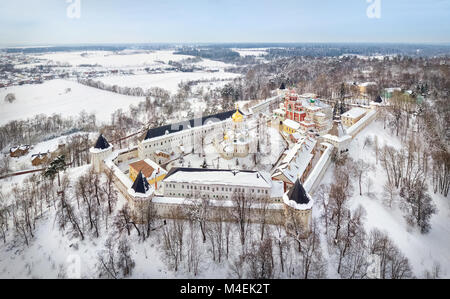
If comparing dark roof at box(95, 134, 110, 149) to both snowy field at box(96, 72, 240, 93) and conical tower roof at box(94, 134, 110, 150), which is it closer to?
conical tower roof at box(94, 134, 110, 150)

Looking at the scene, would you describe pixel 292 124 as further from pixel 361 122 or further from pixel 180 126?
pixel 180 126

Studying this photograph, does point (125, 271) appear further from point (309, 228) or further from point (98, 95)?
point (98, 95)

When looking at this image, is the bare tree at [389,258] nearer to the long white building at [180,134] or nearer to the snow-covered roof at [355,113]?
the snow-covered roof at [355,113]

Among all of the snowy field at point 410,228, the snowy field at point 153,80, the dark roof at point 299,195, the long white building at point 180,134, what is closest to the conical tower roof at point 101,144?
the long white building at point 180,134

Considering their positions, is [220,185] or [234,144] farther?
[234,144]

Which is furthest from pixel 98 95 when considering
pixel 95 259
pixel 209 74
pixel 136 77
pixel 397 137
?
pixel 397 137

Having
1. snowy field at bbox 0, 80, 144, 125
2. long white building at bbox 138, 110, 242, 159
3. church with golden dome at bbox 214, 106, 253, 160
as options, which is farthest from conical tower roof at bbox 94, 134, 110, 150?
church with golden dome at bbox 214, 106, 253, 160

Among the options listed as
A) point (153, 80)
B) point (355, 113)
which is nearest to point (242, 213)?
point (355, 113)
